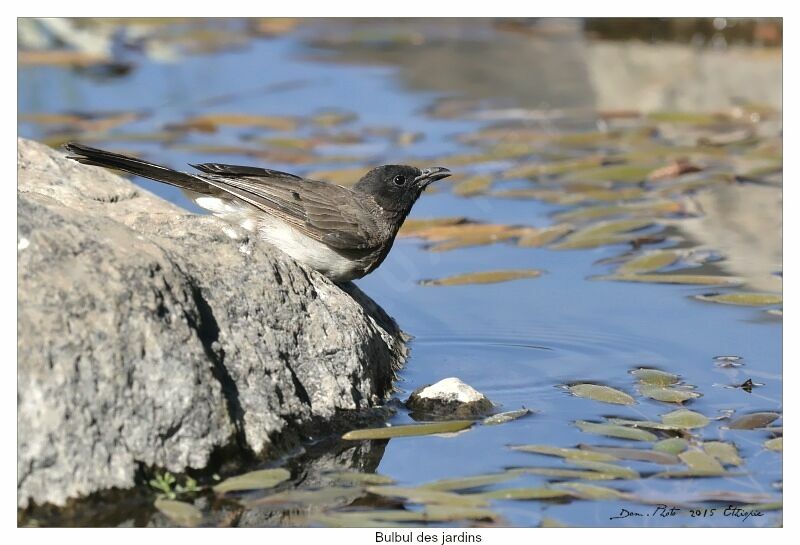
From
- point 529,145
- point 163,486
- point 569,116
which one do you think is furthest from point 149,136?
point 163,486

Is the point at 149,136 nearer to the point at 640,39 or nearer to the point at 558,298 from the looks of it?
the point at 558,298

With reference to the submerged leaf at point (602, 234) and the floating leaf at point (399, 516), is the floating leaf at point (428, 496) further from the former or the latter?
the submerged leaf at point (602, 234)

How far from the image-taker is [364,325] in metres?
6.18

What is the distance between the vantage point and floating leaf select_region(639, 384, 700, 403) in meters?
5.93

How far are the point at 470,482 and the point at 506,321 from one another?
8.29ft

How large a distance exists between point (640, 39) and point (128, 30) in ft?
21.9

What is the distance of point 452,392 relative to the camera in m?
5.82

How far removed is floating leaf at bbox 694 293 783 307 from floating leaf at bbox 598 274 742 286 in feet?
0.75

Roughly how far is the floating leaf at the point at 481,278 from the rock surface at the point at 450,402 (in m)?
2.19

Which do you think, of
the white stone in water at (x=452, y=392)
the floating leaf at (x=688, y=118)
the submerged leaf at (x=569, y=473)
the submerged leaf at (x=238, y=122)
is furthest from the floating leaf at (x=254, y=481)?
the floating leaf at (x=688, y=118)

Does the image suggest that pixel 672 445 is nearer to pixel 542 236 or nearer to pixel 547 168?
pixel 542 236

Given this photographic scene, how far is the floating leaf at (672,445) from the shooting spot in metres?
5.23

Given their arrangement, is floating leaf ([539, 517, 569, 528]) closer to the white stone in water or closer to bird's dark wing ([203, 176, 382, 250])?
the white stone in water
